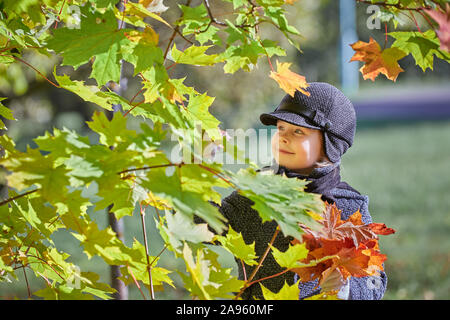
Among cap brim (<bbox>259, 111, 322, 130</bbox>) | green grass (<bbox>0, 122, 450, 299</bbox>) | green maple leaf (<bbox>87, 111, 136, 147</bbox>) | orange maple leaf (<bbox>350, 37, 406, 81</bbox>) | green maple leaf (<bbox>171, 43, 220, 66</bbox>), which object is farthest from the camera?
green grass (<bbox>0, 122, 450, 299</bbox>)

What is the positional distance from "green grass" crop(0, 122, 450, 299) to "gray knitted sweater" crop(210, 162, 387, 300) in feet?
6.20

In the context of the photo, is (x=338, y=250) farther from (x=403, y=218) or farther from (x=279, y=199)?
(x=403, y=218)

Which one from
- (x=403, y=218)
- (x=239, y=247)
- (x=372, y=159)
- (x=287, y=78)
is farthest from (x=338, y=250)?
(x=372, y=159)

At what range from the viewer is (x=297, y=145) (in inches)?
63.9

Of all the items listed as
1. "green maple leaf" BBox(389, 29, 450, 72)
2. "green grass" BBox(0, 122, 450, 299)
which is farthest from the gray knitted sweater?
"green grass" BBox(0, 122, 450, 299)

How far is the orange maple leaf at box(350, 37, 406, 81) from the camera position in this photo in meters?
1.28

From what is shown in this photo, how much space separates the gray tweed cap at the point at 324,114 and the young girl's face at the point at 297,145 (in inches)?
1.2

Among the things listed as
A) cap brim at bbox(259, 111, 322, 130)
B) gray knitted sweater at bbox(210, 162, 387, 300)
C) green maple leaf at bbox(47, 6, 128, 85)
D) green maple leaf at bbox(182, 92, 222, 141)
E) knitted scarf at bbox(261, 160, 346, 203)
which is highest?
green maple leaf at bbox(47, 6, 128, 85)

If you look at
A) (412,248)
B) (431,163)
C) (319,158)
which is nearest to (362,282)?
(319,158)

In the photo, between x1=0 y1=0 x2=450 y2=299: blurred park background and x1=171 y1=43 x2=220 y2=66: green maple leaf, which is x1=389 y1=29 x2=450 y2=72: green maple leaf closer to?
x1=0 y1=0 x2=450 y2=299: blurred park background

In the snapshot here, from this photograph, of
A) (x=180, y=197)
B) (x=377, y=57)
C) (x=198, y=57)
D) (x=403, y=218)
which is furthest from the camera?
(x=403, y=218)

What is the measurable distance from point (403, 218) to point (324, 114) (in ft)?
13.7
